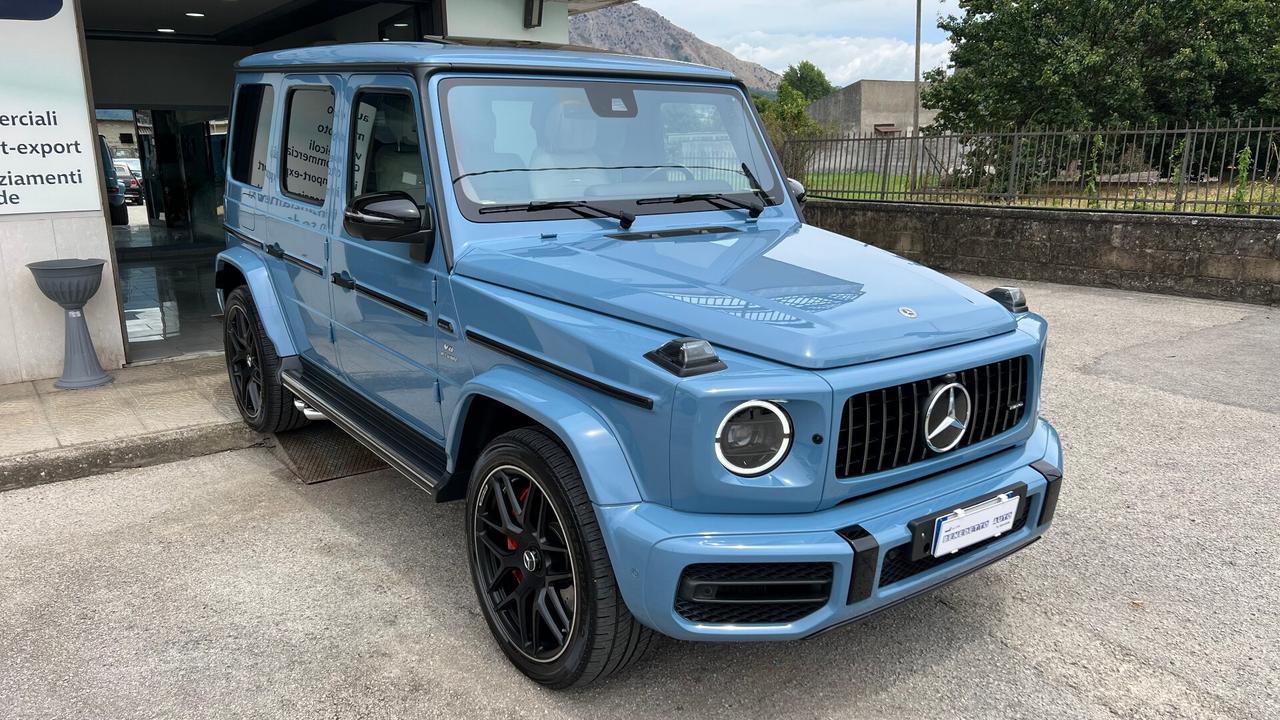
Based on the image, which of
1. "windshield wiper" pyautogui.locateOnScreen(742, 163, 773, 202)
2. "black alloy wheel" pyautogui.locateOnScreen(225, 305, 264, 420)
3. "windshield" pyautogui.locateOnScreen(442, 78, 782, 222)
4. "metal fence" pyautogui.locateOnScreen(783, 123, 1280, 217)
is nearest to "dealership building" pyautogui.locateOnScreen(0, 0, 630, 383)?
"windshield" pyautogui.locateOnScreen(442, 78, 782, 222)

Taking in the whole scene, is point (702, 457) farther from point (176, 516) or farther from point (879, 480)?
point (176, 516)

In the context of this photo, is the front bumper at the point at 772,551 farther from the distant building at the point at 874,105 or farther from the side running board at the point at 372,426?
the distant building at the point at 874,105

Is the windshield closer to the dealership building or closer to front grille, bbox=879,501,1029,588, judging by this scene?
the dealership building

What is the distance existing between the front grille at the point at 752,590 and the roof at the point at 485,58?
2.11 meters

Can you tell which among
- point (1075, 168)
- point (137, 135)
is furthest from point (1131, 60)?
point (137, 135)

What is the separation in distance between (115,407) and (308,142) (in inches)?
96.7

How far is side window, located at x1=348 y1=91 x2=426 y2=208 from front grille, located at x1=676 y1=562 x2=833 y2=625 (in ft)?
5.65

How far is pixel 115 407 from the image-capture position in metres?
5.47

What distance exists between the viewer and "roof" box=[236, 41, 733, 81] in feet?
11.1

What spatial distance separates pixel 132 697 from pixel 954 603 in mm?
2816

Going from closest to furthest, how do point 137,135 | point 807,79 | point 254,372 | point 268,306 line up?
point 268,306 → point 254,372 → point 137,135 → point 807,79

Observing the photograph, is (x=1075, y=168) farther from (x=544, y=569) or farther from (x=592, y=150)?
(x=544, y=569)

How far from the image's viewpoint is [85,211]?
6074mm

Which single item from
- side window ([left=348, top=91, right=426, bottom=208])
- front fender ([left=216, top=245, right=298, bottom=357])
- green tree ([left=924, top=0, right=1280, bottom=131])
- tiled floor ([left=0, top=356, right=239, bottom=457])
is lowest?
tiled floor ([left=0, top=356, right=239, bottom=457])
